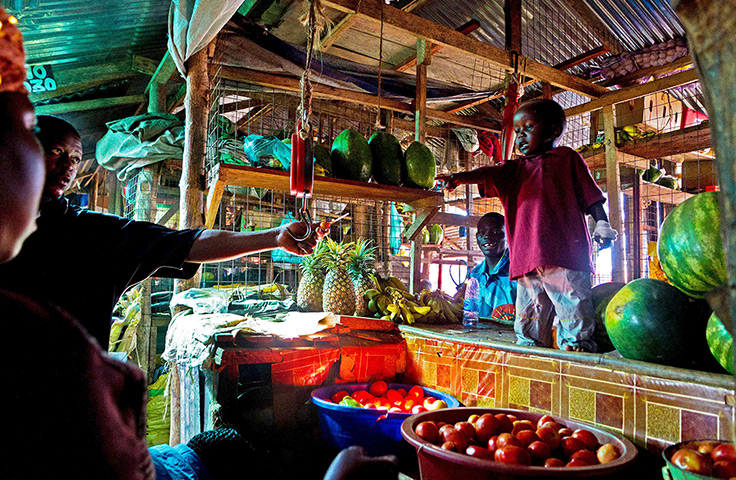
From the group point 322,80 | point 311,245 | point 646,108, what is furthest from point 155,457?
point 646,108

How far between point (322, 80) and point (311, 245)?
3.32 m

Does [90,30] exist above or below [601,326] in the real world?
above

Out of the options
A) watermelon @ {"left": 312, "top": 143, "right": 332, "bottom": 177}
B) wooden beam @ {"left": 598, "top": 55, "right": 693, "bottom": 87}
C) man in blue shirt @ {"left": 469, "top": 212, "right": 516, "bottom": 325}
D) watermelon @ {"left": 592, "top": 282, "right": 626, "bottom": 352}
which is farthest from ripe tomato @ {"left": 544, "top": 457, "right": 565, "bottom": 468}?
wooden beam @ {"left": 598, "top": 55, "right": 693, "bottom": 87}

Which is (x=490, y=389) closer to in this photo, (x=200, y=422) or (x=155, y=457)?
(x=155, y=457)

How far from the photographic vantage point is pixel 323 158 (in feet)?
10.8

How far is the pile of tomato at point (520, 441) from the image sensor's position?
1.56 metres

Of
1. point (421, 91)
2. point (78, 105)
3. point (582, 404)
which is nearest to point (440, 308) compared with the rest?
point (582, 404)

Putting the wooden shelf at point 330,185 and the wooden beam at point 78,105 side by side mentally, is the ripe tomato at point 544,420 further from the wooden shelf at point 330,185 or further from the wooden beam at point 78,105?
the wooden beam at point 78,105

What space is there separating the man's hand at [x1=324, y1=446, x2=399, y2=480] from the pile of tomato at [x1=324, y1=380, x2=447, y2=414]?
1813 millimetres

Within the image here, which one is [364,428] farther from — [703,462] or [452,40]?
[452,40]

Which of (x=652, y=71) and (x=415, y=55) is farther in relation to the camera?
(x=415, y=55)

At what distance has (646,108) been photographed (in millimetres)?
6887

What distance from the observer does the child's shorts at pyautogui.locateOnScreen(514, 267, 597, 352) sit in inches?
92.3

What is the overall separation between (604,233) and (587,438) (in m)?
1.15
